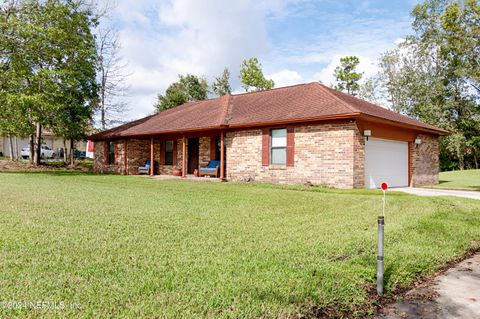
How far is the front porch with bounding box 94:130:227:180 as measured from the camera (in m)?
18.2

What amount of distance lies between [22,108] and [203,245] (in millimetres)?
17633

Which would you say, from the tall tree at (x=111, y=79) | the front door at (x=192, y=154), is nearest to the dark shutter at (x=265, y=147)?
the front door at (x=192, y=154)

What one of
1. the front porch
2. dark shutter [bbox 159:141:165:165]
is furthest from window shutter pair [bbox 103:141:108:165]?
dark shutter [bbox 159:141:165:165]

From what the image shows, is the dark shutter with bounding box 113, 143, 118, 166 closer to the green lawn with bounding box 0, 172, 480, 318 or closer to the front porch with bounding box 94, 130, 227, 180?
the front porch with bounding box 94, 130, 227, 180

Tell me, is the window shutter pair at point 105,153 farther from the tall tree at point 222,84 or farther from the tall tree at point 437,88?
the tall tree at point 437,88

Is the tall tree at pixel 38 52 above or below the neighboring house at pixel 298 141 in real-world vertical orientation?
above

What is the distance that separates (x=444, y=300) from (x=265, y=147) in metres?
11.3

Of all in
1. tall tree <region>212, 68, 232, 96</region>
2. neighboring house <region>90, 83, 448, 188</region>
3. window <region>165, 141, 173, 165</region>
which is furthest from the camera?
tall tree <region>212, 68, 232, 96</region>

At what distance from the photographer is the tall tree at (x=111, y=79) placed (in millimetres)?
30500

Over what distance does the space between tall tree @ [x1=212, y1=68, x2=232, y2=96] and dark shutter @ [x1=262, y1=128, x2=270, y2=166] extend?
3035 cm

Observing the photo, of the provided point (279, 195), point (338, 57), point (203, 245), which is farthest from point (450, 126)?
point (203, 245)

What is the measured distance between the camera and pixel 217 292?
10.0ft

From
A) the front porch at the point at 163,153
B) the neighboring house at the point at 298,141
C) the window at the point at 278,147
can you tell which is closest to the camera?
the neighboring house at the point at 298,141

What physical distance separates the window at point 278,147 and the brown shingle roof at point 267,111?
0.65m
